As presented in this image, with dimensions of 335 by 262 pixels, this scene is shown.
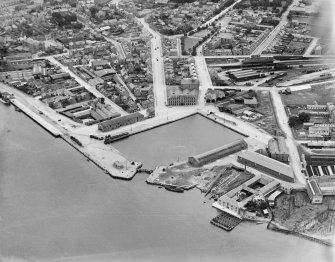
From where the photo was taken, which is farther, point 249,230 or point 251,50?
point 251,50

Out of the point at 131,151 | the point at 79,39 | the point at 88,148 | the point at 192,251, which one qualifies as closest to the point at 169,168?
the point at 131,151

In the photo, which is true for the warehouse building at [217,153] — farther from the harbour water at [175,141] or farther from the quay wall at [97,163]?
the quay wall at [97,163]

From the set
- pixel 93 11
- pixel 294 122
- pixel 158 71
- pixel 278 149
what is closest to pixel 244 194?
pixel 278 149

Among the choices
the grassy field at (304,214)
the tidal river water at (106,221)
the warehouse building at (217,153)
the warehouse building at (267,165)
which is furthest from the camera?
the warehouse building at (217,153)

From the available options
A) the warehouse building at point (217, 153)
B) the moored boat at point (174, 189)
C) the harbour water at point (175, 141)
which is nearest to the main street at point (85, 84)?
the harbour water at point (175, 141)

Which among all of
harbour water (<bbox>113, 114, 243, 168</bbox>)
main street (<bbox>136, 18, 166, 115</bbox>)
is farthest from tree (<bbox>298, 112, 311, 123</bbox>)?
main street (<bbox>136, 18, 166, 115</bbox>)

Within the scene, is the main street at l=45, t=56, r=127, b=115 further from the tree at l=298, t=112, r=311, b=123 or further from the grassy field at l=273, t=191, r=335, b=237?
the grassy field at l=273, t=191, r=335, b=237

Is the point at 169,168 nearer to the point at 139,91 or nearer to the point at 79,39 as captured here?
the point at 139,91
